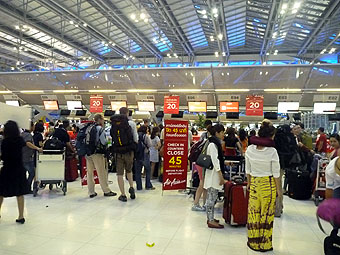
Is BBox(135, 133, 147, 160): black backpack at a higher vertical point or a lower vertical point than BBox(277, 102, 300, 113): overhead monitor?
lower

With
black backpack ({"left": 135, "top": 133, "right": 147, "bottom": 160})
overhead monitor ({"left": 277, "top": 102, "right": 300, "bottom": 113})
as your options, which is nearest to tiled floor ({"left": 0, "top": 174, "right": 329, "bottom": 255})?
black backpack ({"left": 135, "top": 133, "right": 147, "bottom": 160})

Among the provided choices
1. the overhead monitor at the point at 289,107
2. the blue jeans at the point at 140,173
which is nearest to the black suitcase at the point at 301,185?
the blue jeans at the point at 140,173

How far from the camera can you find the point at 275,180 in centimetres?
362

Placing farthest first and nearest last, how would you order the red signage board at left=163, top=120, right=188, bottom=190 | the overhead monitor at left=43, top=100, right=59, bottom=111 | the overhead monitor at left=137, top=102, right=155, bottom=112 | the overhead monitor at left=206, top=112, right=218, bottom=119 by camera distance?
1. the overhead monitor at left=206, top=112, right=218, bottom=119
2. the overhead monitor at left=43, top=100, right=59, bottom=111
3. the overhead monitor at left=137, top=102, right=155, bottom=112
4. the red signage board at left=163, top=120, right=188, bottom=190

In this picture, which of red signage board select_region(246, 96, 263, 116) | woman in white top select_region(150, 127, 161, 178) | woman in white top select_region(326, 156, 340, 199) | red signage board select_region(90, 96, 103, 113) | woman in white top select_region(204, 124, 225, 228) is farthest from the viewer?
red signage board select_region(90, 96, 103, 113)

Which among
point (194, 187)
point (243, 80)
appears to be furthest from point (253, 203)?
point (243, 80)

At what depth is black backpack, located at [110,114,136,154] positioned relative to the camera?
5680mm

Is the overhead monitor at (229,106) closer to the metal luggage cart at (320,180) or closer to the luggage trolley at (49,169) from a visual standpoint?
the metal luggage cart at (320,180)

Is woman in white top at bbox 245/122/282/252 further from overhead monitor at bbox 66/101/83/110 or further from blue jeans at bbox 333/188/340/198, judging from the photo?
overhead monitor at bbox 66/101/83/110

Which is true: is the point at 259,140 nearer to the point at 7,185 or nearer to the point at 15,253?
the point at 15,253

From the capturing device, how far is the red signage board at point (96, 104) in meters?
14.3

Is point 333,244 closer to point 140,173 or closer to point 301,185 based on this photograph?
point 301,185

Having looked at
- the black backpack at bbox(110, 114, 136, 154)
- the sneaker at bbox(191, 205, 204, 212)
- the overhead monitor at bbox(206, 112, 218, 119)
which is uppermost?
the overhead monitor at bbox(206, 112, 218, 119)

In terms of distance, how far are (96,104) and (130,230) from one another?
1108 centimetres
